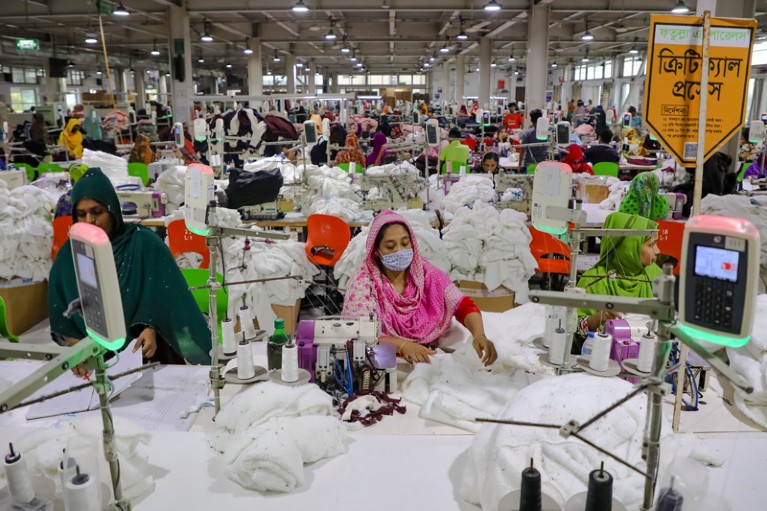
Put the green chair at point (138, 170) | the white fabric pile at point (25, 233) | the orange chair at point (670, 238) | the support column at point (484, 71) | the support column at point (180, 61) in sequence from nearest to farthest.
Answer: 1. the orange chair at point (670, 238)
2. the white fabric pile at point (25, 233)
3. the green chair at point (138, 170)
4. the support column at point (180, 61)
5. the support column at point (484, 71)

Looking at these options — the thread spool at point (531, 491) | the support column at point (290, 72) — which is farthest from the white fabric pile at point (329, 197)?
the support column at point (290, 72)

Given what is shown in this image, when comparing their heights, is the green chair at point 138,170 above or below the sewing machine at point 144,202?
above

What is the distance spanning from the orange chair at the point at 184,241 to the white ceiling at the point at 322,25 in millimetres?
9521

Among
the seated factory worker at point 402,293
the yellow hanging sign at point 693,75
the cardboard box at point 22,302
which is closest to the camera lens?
the yellow hanging sign at point 693,75

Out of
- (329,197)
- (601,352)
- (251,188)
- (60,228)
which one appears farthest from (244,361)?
(329,197)

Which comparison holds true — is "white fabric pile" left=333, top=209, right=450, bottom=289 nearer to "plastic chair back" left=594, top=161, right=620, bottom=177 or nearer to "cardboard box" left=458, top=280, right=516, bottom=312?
"cardboard box" left=458, top=280, right=516, bottom=312

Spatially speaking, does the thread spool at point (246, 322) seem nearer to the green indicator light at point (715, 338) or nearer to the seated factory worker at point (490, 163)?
the green indicator light at point (715, 338)

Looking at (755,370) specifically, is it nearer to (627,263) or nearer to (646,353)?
(646,353)

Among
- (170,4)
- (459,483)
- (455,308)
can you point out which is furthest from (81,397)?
(170,4)

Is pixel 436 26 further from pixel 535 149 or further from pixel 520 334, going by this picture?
pixel 520 334

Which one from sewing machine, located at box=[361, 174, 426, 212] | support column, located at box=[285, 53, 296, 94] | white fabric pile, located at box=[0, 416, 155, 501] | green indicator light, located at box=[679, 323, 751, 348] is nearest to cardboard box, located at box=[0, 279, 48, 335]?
sewing machine, located at box=[361, 174, 426, 212]

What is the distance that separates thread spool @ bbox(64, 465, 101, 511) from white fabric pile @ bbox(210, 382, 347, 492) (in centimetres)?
41

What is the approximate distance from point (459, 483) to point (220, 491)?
639 millimetres

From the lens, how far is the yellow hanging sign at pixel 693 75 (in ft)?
6.84
